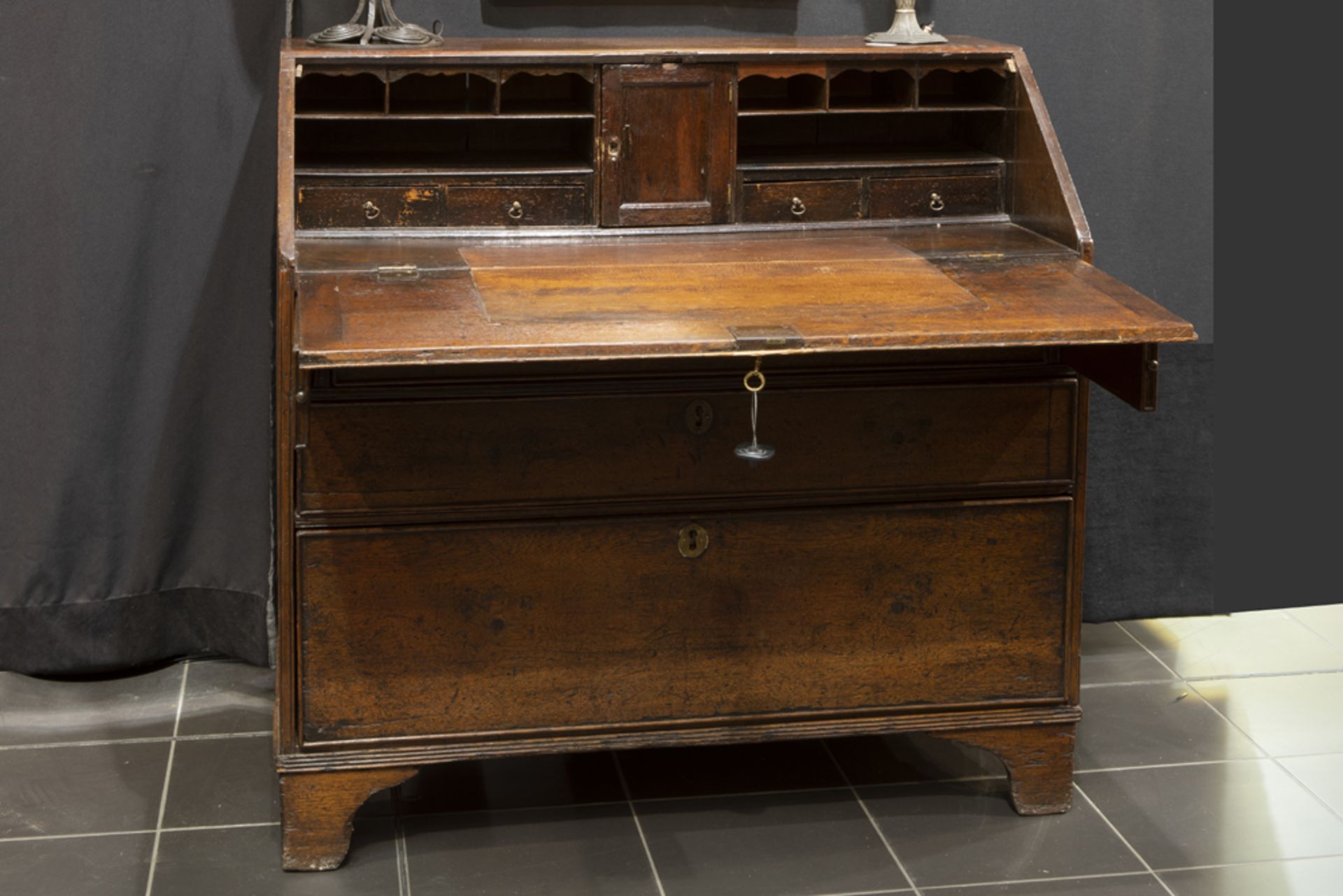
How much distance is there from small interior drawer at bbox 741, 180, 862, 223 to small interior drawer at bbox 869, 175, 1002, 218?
43 millimetres

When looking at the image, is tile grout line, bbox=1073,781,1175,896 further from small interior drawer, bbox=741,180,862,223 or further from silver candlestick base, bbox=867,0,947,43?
silver candlestick base, bbox=867,0,947,43

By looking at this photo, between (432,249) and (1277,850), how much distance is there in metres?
1.87

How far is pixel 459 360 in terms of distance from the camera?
2553mm

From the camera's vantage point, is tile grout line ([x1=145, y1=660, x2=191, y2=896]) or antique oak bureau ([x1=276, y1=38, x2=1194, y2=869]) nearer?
antique oak bureau ([x1=276, y1=38, x2=1194, y2=869])

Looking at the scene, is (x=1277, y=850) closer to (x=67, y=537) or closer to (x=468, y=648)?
(x=468, y=648)

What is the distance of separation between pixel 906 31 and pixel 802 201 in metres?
0.40

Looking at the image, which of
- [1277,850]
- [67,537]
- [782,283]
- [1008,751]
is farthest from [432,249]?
[1277,850]

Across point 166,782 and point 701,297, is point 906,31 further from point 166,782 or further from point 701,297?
point 166,782

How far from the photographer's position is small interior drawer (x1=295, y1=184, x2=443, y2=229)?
10.5ft

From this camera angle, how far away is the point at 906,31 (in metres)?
3.44

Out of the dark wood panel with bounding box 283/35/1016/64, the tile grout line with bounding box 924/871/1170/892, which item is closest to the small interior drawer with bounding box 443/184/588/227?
the dark wood panel with bounding box 283/35/1016/64

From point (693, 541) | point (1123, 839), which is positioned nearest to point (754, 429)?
point (693, 541)

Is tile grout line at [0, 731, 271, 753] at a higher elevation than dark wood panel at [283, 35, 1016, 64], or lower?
lower

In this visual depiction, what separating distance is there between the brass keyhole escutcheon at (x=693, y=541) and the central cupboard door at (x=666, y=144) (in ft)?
2.07
